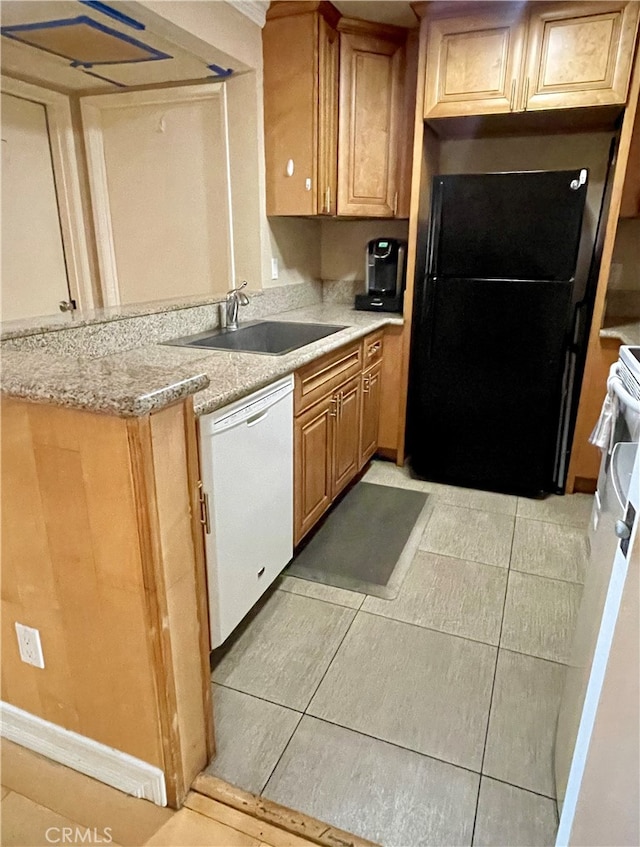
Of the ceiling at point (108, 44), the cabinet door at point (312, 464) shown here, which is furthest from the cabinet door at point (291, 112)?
the cabinet door at point (312, 464)

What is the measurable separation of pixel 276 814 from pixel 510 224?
2570 millimetres

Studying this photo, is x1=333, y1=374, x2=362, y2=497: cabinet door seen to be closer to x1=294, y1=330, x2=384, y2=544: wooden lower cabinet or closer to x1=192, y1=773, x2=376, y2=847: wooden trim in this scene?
x1=294, y1=330, x2=384, y2=544: wooden lower cabinet

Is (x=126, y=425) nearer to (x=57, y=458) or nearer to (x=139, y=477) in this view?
(x=139, y=477)

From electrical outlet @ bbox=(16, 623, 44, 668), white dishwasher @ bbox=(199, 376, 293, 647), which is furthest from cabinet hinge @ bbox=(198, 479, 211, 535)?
electrical outlet @ bbox=(16, 623, 44, 668)

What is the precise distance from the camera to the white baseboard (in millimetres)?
1298

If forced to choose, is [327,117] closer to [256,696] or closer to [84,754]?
[256,696]

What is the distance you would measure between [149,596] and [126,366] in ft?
1.67

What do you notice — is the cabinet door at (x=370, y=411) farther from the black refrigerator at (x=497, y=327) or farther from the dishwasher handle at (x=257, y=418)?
the dishwasher handle at (x=257, y=418)

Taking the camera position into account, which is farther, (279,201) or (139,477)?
(279,201)

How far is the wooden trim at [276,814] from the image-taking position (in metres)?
1.22

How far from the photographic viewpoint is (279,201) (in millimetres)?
2811

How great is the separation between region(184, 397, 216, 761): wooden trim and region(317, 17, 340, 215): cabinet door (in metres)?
1.98

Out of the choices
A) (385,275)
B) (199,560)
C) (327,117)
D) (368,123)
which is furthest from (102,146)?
(199,560)

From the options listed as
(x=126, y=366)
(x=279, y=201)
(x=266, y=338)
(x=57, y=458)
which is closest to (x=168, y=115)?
(x=279, y=201)
